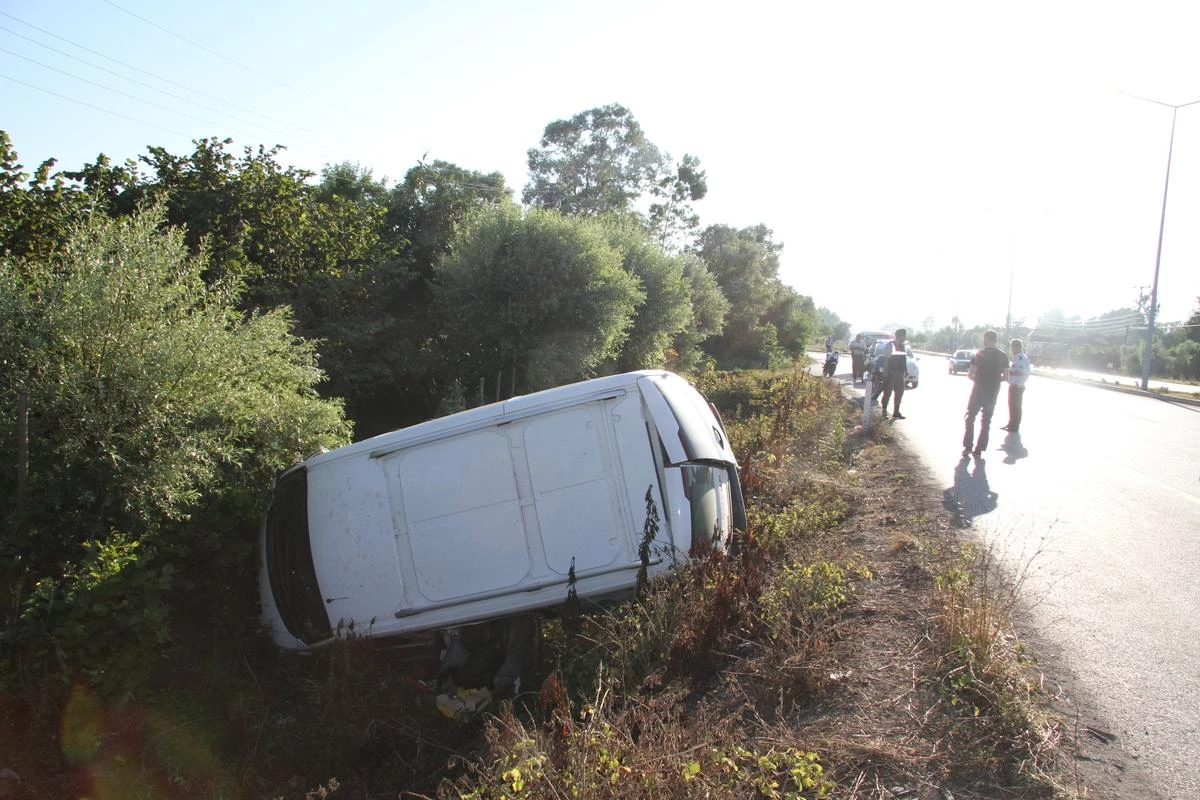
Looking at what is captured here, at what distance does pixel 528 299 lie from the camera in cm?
1480

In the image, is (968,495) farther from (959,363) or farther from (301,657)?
(959,363)

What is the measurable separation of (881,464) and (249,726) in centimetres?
783

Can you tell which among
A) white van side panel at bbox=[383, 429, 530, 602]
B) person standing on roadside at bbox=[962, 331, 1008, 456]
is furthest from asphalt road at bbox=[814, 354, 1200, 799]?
white van side panel at bbox=[383, 429, 530, 602]

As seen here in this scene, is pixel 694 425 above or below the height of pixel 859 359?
above

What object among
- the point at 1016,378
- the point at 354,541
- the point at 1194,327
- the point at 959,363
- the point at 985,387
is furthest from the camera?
the point at 1194,327

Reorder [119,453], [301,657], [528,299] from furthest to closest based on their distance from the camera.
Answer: [528,299] → [301,657] → [119,453]

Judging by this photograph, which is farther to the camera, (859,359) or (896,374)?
(859,359)

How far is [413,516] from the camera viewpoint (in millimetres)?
5414

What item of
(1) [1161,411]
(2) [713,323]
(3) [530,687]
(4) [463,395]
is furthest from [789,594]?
(2) [713,323]

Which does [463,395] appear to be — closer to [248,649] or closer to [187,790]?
[248,649]

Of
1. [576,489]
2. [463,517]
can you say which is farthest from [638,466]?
[463,517]

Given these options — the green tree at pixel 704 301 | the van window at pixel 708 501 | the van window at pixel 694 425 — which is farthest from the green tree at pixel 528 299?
the green tree at pixel 704 301

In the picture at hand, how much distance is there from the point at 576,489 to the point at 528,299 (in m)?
10.1

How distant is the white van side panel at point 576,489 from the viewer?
5070mm
